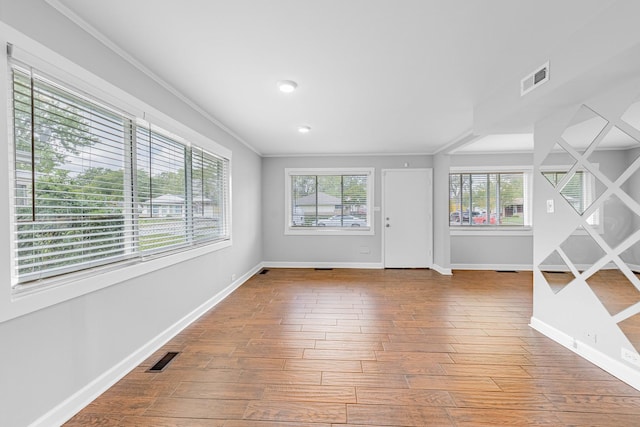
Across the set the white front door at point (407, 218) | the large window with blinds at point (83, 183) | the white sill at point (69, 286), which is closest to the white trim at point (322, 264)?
the white front door at point (407, 218)

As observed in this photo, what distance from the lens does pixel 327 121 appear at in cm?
378

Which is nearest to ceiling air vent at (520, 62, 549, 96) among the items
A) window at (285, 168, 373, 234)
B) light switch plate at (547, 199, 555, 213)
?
light switch plate at (547, 199, 555, 213)

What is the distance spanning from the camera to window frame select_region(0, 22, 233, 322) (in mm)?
1381

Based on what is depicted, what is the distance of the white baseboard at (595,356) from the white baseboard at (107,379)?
11.6 ft

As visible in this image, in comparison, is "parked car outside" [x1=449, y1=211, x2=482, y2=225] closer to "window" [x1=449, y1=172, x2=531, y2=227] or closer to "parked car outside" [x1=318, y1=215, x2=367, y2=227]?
"window" [x1=449, y1=172, x2=531, y2=227]

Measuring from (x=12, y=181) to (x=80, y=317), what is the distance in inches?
34.5

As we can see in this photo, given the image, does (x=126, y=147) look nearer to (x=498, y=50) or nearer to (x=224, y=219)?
(x=224, y=219)

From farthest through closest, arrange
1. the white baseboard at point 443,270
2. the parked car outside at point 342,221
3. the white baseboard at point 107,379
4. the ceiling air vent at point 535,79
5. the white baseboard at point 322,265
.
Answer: the parked car outside at point 342,221, the white baseboard at point 322,265, the white baseboard at point 443,270, the ceiling air vent at point 535,79, the white baseboard at point 107,379

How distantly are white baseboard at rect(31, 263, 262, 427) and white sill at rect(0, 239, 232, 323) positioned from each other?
23.2 inches

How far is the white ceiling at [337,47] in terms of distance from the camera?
65.2 inches

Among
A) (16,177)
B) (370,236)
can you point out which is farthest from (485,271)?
(16,177)

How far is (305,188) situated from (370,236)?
5.44 ft

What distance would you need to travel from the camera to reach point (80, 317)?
1.80 m

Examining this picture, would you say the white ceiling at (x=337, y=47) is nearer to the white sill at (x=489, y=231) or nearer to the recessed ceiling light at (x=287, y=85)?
the recessed ceiling light at (x=287, y=85)
